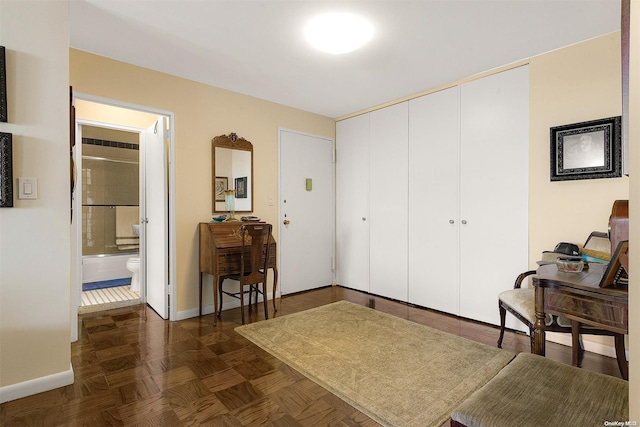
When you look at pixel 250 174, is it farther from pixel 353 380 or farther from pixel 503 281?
pixel 503 281

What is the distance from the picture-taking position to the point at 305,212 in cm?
452

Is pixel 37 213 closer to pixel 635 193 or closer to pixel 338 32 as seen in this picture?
pixel 338 32

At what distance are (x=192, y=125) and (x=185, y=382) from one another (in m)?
2.44

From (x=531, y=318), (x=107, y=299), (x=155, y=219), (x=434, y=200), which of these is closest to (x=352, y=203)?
(x=434, y=200)

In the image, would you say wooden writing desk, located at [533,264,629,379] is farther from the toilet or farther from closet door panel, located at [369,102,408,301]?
the toilet

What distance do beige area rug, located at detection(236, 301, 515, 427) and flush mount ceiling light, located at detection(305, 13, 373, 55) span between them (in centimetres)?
240

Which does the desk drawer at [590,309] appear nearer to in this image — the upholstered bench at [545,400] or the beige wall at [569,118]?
the upholstered bench at [545,400]

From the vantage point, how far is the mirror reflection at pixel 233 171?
3.67 meters

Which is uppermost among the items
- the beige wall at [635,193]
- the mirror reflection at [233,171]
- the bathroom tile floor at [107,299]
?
the mirror reflection at [233,171]

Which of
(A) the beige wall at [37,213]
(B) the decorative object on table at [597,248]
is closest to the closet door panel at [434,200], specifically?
(B) the decorative object on table at [597,248]

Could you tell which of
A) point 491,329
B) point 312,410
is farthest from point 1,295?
point 491,329

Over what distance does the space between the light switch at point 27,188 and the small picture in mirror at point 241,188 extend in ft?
6.59

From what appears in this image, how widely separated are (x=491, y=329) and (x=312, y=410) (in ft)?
6.77

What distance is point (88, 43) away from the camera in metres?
2.70
